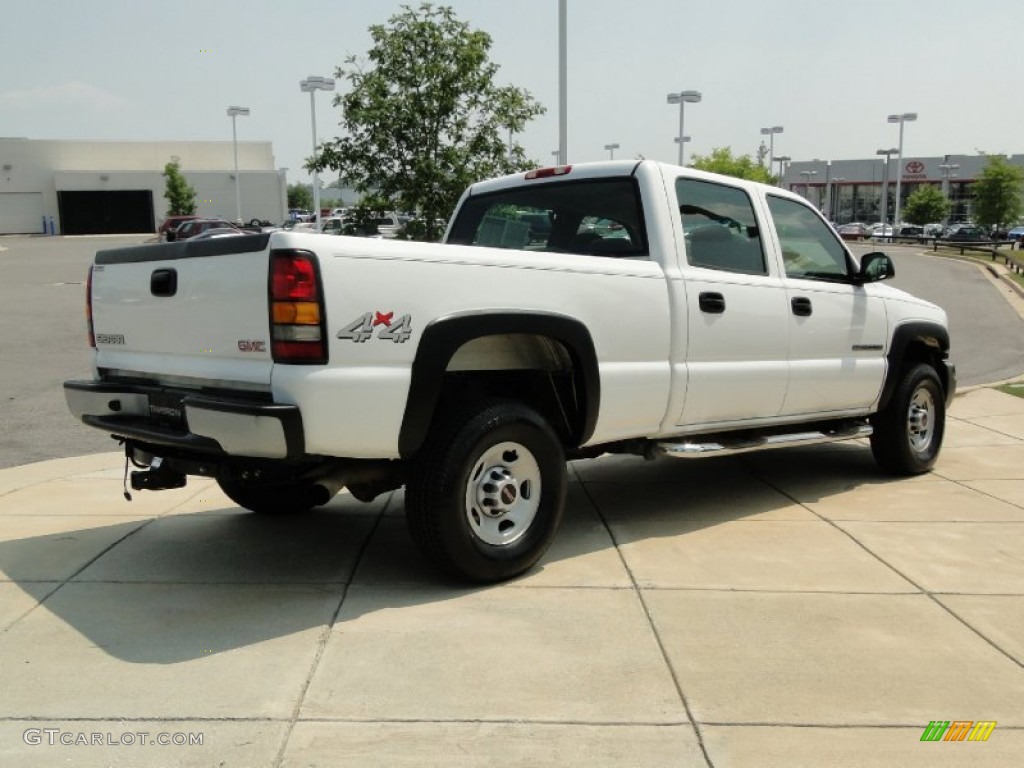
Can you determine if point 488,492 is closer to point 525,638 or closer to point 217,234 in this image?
point 525,638

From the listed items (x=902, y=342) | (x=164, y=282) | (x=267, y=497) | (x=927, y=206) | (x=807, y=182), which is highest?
(x=807, y=182)

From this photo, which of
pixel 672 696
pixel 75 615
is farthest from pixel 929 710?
pixel 75 615

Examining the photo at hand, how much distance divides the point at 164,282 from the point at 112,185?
76863mm

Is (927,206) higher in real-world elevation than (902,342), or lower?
higher

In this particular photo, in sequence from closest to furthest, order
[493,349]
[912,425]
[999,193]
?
[493,349]
[912,425]
[999,193]

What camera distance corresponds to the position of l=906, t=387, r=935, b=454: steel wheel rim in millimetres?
7230

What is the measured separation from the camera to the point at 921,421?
7297 millimetres

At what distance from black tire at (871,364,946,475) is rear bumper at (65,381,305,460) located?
15.4 ft

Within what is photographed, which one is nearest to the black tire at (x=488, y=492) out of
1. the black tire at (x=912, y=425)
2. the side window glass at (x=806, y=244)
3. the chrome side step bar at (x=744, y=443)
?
the chrome side step bar at (x=744, y=443)

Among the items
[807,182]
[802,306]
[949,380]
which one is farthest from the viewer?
[807,182]

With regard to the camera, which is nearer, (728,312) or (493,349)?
(493,349)

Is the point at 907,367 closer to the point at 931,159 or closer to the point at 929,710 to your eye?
the point at 929,710

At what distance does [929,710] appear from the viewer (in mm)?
3508

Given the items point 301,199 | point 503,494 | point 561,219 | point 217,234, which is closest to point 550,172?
point 561,219
